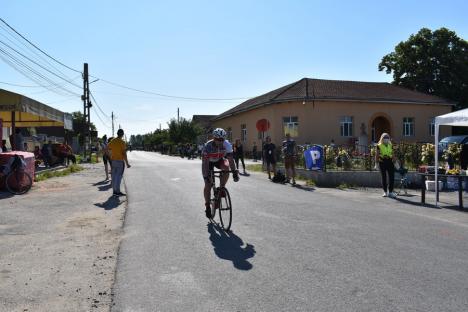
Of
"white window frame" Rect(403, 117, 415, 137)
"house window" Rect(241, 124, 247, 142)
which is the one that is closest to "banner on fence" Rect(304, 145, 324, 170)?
"white window frame" Rect(403, 117, 415, 137)

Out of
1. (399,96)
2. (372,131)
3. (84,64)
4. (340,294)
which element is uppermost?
(84,64)

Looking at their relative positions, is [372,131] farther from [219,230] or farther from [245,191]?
[219,230]

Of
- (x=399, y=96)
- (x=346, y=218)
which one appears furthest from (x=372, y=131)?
(x=346, y=218)

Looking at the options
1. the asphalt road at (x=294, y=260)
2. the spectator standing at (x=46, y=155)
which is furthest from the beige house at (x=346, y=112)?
the asphalt road at (x=294, y=260)

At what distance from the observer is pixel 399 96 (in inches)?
1551

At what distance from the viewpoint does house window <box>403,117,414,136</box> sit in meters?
39.3

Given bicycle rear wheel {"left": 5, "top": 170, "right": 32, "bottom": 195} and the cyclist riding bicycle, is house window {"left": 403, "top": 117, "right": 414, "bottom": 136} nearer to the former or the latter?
bicycle rear wheel {"left": 5, "top": 170, "right": 32, "bottom": 195}

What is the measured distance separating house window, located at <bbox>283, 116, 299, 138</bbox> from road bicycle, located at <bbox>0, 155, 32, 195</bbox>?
25387 mm

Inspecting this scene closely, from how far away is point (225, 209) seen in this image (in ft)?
26.5

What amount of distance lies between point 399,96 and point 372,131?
3.60 metres

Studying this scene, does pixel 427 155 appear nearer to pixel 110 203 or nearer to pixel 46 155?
pixel 110 203

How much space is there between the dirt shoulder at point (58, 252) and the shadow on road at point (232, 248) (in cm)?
143

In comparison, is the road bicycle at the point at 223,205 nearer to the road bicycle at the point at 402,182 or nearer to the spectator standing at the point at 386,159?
the spectator standing at the point at 386,159

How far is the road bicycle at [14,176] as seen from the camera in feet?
43.9
